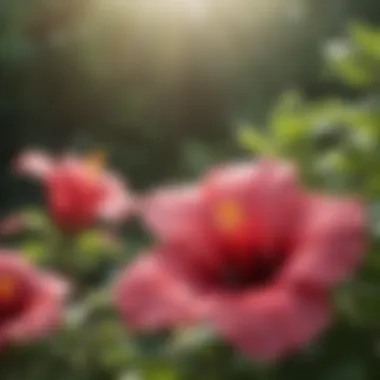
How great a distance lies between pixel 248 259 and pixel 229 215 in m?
0.03

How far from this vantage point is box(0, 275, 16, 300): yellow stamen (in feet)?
2.84

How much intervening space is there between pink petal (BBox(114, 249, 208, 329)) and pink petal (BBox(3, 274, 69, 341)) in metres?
0.14

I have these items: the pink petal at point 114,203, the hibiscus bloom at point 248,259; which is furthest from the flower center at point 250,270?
the pink petal at point 114,203

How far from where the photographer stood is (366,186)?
30.3 inches

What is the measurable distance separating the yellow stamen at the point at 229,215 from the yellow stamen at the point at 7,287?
0.23 metres

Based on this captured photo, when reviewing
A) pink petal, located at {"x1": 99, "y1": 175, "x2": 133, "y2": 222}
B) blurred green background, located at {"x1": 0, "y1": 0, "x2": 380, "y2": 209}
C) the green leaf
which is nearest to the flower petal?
the green leaf

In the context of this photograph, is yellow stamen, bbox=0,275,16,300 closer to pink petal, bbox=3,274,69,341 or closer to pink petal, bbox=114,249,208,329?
→ pink petal, bbox=3,274,69,341

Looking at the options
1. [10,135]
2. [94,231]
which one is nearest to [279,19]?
[10,135]

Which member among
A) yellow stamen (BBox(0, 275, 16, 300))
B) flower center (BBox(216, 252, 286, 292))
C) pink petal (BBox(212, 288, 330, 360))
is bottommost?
pink petal (BBox(212, 288, 330, 360))

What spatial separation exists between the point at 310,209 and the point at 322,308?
0.07 metres

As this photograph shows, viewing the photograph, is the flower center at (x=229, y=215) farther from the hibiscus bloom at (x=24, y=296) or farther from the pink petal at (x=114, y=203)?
the pink petal at (x=114, y=203)

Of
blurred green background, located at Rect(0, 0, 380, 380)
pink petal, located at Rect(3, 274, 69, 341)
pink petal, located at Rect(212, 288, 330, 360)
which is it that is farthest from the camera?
blurred green background, located at Rect(0, 0, 380, 380)

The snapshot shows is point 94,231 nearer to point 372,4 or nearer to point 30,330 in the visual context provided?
point 30,330

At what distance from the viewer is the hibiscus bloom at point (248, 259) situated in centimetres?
62
